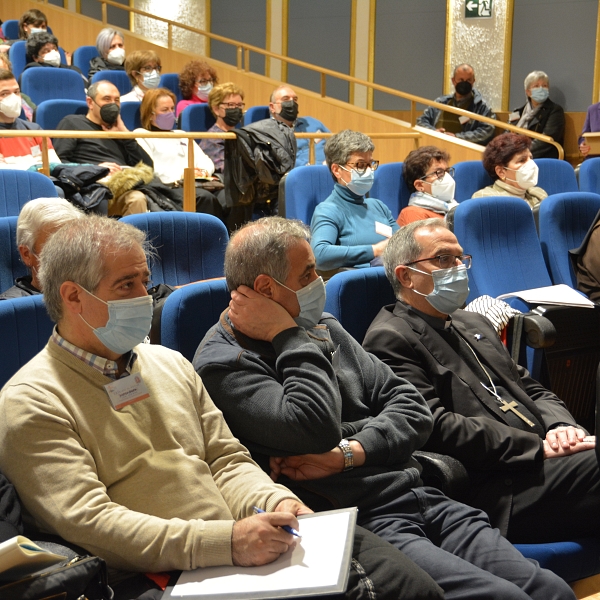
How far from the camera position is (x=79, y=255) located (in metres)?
1.48

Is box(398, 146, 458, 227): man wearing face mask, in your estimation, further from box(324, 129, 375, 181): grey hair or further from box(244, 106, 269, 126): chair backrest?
box(244, 106, 269, 126): chair backrest

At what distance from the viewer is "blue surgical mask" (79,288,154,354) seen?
1.47 m

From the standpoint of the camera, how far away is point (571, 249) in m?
3.61

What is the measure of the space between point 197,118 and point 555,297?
3.55 m

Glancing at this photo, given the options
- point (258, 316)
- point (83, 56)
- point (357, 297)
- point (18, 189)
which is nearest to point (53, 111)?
point (18, 189)

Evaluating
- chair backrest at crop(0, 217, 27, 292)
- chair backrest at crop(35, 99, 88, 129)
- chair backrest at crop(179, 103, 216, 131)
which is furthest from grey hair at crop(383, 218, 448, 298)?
chair backrest at crop(179, 103, 216, 131)

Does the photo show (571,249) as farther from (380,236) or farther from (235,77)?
(235,77)

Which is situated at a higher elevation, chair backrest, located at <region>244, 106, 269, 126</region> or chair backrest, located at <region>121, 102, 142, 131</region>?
chair backrest, located at <region>121, 102, 142, 131</region>

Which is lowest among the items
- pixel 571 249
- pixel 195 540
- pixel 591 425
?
pixel 591 425

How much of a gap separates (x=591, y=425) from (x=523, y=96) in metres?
5.97

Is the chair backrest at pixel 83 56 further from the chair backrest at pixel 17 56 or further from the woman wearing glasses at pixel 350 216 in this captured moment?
the woman wearing glasses at pixel 350 216

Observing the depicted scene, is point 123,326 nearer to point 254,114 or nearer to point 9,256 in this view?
point 9,256

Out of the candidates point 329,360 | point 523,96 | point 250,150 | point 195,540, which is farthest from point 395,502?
point 523,96

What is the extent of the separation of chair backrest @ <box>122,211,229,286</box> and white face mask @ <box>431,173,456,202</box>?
1607 mm
